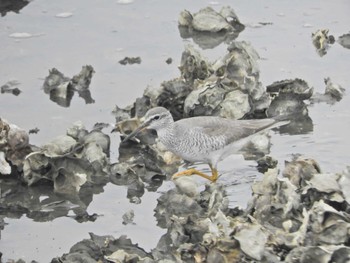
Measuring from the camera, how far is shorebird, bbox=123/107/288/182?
1148 centimetres

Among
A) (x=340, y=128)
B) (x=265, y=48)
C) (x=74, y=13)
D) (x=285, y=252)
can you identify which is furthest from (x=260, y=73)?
(x=285, y=252)

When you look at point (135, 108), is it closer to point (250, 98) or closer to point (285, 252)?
point (250, 98)

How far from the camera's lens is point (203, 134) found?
1157cm

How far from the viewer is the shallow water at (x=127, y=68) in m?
10.2

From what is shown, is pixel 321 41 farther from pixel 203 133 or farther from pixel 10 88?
pixel 10 88

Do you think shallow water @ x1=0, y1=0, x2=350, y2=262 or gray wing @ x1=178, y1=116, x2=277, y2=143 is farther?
gray wing @ x1=178, y1=116, x2=277, y2=143

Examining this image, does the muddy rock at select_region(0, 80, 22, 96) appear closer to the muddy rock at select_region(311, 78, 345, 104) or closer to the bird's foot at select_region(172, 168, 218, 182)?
the bird's foot at select_region(172, 168, 218, 182)

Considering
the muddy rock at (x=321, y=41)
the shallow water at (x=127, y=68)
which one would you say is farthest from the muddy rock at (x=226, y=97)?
the muddy rock at (x=321, y=41)

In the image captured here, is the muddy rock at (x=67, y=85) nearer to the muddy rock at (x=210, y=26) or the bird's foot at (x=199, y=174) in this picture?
the muddy rock at (x=210, y=26)

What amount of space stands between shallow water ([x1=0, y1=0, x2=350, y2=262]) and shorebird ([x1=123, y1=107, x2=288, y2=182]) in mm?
309

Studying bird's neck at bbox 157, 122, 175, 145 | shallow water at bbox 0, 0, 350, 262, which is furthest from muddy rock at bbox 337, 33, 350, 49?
bird's neck at bbox 157, 122, 175, 145

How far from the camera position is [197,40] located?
15703 mm

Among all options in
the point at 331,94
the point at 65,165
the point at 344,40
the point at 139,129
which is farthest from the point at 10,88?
the point at 344,40

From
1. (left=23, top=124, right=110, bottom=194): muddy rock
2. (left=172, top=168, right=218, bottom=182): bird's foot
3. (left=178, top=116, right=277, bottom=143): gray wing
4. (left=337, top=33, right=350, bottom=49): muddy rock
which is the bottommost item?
(left=172, top=168, right=218, bottom=182): bird's foot
